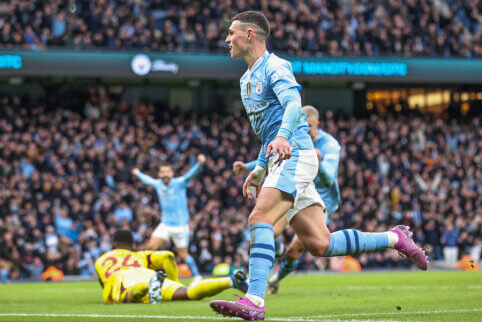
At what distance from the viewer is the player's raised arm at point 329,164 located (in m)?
10.1

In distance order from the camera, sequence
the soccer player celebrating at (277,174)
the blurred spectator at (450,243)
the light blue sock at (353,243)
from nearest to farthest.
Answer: the soccer player celebrating at (277,174) → the light blue sock at (353,243) → the blurred spectator at (450,243)

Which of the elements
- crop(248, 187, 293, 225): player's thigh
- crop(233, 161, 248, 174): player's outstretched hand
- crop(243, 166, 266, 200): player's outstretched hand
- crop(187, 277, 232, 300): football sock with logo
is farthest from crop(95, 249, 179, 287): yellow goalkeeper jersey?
crop(248, 187, 293, 225): player's thigh

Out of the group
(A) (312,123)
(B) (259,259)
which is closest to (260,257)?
(B) (259,259)

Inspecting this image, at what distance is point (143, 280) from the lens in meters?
9.68

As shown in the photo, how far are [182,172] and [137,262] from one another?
15577 millimetres

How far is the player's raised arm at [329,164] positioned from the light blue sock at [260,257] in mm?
3698

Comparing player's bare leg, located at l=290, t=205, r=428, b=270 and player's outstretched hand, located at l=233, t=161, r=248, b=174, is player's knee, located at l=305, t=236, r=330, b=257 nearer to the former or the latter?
player's bare leg, located at l=290, t=205, r=428, b=270

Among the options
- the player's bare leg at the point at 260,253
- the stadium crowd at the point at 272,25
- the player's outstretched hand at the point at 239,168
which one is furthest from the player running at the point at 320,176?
the stadium crowd at the point at 272,25

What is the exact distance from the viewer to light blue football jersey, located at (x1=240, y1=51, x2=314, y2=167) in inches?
259

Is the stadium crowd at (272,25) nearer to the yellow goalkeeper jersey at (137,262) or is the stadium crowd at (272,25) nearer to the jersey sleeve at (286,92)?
the yellow goalkeeper jersey at (137,262)

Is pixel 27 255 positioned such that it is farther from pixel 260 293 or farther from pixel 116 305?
pixel 260 293

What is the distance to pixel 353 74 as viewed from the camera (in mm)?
29906

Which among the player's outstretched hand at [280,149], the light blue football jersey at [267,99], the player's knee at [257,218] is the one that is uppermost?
the light blue football jersey at [267,99]

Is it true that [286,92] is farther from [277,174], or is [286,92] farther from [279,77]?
[277,174]
